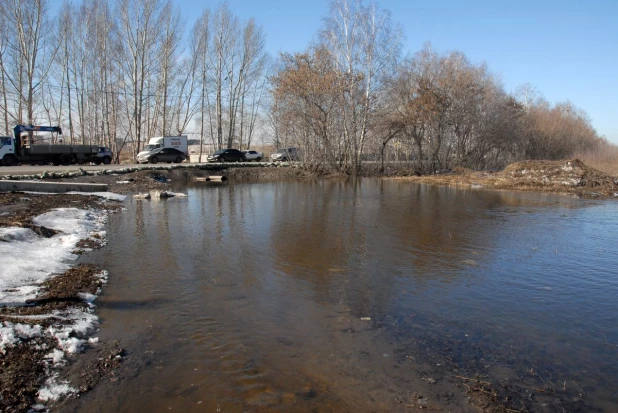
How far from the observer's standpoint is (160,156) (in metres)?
36.9

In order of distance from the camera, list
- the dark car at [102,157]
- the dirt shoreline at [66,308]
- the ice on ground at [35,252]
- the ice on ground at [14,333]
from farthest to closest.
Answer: the dark car at [102,157] → the ice on ground at [35,252] → the ice on ground at [14,333] → the dirt shoreline at [66,308]

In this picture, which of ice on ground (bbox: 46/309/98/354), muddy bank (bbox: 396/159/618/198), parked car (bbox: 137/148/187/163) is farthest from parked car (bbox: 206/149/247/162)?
ice on ground (bbox: 46/309/98/354)

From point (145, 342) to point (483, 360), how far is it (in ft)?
12.2

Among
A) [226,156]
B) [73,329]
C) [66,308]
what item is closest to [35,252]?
[66,308]

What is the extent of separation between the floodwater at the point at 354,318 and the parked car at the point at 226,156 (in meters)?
29.7

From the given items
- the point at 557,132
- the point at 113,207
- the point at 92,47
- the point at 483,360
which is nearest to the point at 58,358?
the point at 483,360

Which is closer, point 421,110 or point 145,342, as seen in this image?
point 145,342

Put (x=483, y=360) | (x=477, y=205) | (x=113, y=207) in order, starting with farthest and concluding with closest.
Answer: (x=477, y=205)
(x=113, y=207)
(x=483, y=360)

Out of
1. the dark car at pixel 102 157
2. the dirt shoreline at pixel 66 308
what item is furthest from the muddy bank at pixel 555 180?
the dark car at pixel 102 157

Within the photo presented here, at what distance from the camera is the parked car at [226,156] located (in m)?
40.8

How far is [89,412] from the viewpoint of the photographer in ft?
11.4

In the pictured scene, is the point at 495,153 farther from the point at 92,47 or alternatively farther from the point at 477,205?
the point at 92,47

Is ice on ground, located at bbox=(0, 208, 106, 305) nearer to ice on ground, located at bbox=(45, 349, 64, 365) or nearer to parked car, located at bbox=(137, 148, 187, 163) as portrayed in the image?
ice on ground, located at bbox=(45, 349, 64, 365)

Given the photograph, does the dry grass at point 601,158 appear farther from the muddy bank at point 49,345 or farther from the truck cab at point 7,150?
the truck cab at point 7,150
